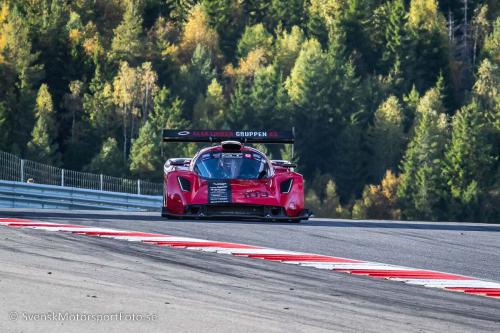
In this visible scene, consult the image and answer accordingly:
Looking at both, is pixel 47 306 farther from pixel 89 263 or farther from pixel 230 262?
pixel 230 262

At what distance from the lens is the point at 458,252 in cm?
A: 1945

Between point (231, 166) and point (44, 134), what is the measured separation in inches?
3607

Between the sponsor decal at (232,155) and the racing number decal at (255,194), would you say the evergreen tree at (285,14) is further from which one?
the racing number decal at (255,194)

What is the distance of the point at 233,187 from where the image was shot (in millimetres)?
22391

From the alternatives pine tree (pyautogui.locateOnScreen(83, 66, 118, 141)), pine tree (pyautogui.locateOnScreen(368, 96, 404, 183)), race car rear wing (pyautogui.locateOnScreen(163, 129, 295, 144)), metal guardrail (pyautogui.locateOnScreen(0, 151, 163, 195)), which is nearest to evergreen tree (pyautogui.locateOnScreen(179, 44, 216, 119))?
pine tree (pyautogui.locateOnScreen(83, 66, 118, 141))

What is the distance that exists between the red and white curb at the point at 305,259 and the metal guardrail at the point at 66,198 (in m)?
10.5

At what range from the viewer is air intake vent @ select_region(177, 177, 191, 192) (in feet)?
73.7

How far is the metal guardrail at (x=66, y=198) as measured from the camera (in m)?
31.1

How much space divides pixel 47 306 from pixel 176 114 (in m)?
108

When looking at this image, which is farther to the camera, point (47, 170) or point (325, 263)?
point (47, 170)

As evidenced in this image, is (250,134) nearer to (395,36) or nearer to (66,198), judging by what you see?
(66,198)

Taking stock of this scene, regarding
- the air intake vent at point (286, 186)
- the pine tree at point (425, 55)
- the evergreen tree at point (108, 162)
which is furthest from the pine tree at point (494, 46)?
the air intake vent at point (286, 186)

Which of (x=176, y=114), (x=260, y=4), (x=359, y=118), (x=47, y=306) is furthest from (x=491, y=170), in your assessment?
(x=47, y=306)

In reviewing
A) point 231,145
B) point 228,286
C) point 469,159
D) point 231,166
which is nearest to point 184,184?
point 231,166
